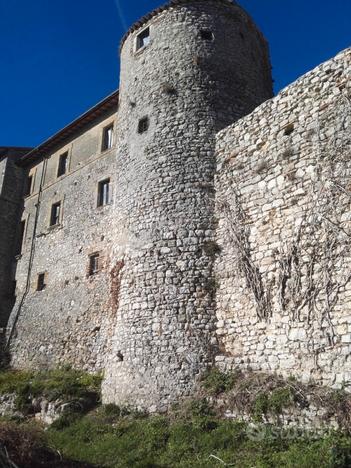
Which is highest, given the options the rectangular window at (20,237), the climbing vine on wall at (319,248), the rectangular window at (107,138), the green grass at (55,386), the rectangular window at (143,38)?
the rectangular window at (143,38)

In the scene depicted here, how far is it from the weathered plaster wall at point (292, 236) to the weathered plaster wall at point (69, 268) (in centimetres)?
505

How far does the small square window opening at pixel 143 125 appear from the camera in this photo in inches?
508

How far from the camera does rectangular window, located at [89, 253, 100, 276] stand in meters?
15.5

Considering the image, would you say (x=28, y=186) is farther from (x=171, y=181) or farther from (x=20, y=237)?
(x=171, y=181)

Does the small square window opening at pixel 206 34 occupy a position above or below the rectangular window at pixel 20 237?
above

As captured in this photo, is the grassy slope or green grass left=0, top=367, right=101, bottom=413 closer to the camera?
the grassy slope

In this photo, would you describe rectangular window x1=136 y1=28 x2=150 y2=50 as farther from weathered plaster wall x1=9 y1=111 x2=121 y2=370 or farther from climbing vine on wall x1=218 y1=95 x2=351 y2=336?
climbing vine on wall x1=218 y1=95 x2=351 y2=336

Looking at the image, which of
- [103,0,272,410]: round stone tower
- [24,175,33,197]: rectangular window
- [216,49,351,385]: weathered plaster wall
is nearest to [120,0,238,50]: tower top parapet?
[103,0,272,410]: round stone tower

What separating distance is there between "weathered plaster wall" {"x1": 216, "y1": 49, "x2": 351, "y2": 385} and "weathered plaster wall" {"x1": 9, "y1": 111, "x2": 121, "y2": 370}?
5.05m

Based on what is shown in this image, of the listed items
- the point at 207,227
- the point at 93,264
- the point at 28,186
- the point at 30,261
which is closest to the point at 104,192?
the point at 93,264

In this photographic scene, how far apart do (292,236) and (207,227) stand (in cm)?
250

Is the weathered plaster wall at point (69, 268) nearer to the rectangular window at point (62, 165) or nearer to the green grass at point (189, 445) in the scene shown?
the rectangular window at point (62, 165)

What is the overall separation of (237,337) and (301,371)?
1783 mm

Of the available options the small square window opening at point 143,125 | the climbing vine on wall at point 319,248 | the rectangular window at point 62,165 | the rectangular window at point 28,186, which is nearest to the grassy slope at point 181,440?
the climbing vine on wall at point 319,248
